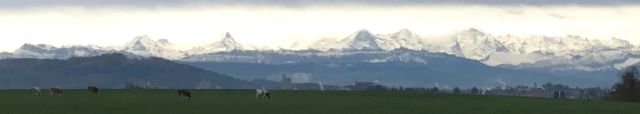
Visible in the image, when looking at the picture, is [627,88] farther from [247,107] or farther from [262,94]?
[247,107]

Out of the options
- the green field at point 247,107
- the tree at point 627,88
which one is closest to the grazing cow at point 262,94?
the green field at point 247,107

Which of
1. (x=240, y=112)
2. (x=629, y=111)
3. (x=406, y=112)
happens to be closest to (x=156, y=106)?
(x=240, y=112)

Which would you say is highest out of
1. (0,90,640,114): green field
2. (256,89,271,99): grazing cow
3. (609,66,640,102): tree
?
(609,66,640,102): tree

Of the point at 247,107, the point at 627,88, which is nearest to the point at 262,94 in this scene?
the point at 247,107

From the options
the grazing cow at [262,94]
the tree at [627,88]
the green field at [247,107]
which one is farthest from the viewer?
the tree at [627,88]

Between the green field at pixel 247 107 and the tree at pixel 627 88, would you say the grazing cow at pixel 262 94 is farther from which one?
the tree at pixel 627 88

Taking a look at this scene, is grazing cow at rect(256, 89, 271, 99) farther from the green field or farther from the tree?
the tree

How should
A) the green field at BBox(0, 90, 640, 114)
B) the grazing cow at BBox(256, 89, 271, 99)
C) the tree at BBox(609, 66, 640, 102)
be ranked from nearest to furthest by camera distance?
the green field at BBox(0, 90, 640, 114) → the grazing cow at BBox(256, 89, 271, 99) → the tree at BBox(609, 66, 640, 102)

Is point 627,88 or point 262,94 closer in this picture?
point 262,94

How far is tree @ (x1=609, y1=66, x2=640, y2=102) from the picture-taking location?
574 ft

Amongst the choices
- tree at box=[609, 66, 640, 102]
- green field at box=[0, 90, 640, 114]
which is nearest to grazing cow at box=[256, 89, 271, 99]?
green field at box=[0, 90, 640, 114]

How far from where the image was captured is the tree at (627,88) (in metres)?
175

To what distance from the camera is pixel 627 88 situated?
178125mm

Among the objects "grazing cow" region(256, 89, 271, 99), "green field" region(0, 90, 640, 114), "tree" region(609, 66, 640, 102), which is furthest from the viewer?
"tree" region(609, 66, 640, 102)
